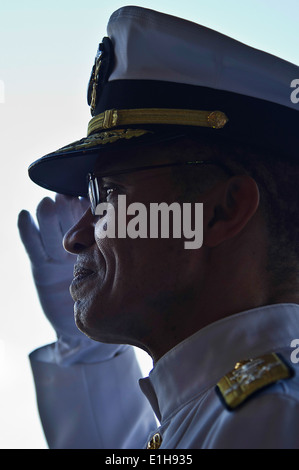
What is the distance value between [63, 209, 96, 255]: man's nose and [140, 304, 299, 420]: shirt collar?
0.96ft

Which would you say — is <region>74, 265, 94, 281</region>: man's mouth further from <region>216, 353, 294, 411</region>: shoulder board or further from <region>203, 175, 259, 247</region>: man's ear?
<region>216, 353, 294, 411</region>: shoulder board

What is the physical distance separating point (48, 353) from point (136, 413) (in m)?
0.32

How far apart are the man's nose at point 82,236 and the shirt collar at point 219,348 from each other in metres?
0.29

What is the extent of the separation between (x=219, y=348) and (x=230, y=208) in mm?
263

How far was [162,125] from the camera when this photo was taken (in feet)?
3.58

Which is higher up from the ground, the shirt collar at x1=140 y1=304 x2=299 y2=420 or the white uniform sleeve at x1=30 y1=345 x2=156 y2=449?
the shirt collar at x1=140 y1=304 x2=299 y2=420

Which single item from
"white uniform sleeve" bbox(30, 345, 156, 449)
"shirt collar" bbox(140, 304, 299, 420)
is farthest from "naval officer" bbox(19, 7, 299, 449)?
"white uniform sleeve" bbox(30, 345, 156, 449)

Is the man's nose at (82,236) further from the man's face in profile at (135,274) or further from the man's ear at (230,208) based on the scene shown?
the man's ear at (230,208)

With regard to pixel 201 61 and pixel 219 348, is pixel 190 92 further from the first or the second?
pixel 219 348

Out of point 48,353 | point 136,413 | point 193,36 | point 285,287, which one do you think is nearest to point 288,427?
point 285,287

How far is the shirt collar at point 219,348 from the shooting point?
3.19 ft

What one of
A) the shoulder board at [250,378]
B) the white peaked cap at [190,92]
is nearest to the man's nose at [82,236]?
the white peaked cap at [190,92]

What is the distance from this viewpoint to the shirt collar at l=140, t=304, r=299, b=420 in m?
0.97

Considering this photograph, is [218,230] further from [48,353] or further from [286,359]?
[48,353]
